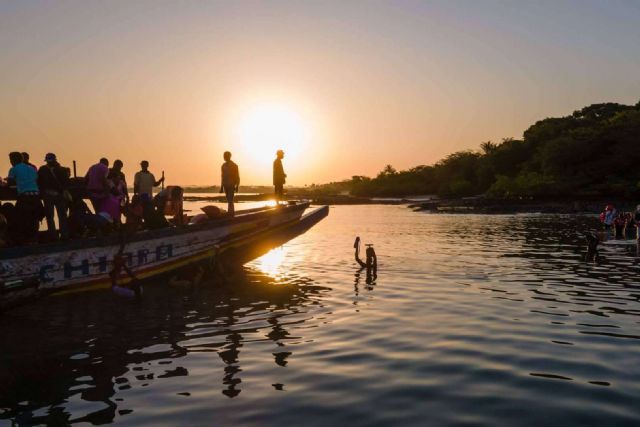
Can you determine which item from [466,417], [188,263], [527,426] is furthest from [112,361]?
[188,263]

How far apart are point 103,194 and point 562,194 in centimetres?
8161

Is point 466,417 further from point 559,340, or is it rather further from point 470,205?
point 470,205

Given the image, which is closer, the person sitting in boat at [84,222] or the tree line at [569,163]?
the person sitting in boat at [84,222]

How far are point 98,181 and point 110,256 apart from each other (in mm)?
2092

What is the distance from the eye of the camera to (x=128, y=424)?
6434 millimetres

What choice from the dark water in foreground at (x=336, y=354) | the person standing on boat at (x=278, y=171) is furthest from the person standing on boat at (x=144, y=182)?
the person standing on boat at (x=278, y=171)

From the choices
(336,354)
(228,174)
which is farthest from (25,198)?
(336,354)

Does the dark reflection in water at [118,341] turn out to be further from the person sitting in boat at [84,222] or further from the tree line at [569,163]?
the tree line at [569,163]

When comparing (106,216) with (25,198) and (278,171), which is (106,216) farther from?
(278,171)

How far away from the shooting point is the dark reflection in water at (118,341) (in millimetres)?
7414

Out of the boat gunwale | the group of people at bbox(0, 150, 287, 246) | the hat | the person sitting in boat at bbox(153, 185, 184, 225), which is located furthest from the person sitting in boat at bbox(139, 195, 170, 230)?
the hat

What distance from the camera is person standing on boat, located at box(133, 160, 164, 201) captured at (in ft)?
56.6

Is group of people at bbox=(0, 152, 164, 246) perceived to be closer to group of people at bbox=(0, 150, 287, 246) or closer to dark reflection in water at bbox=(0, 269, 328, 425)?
group of people at bbox=(0, 150, 287, 246)

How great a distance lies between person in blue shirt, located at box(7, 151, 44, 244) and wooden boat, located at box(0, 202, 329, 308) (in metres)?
1.13
